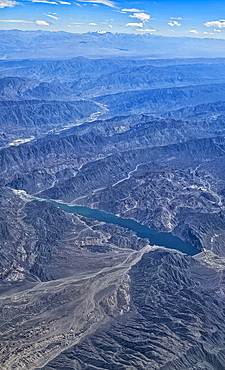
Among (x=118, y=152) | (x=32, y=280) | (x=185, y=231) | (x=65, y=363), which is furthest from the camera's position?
(x=118, y=152)

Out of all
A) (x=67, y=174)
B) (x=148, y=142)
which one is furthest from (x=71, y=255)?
(x=148, y=142)

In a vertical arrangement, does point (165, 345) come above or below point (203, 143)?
below

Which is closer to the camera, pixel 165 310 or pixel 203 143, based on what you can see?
pixel 165 310

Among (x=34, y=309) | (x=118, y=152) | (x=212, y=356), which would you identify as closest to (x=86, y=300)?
(x=34, y=309)

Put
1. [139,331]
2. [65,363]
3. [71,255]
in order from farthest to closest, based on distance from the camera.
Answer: [71,255], [139,331], [65,363]

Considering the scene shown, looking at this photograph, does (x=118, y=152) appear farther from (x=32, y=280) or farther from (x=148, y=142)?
(x=32, y=280)

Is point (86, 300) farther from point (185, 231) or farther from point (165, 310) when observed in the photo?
point (185, 231)
